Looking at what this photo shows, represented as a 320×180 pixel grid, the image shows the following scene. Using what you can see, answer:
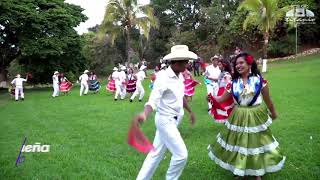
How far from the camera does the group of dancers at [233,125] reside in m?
5.67

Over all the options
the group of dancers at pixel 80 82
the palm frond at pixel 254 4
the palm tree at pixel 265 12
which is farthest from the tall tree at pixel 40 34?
the palm tree at pixel 265 12

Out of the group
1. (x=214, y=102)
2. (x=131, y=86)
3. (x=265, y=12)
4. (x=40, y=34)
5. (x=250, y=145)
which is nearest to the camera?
(x=250, y=145)

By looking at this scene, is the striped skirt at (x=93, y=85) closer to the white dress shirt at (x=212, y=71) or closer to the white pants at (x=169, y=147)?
the white dress shirt at (x=212, y=71)

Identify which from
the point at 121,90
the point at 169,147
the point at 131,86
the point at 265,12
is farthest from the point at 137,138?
the point at 265,12

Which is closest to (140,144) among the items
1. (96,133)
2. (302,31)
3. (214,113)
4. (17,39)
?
Answer: (214,113)

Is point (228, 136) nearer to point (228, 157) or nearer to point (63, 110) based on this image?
point (228, 157)

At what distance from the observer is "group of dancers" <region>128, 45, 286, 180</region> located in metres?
5.67

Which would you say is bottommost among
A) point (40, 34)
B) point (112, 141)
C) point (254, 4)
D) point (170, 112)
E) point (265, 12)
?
point (112, 141)

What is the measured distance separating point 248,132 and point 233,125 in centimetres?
25

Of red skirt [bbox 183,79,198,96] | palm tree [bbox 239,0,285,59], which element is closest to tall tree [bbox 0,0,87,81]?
palm tree [bbox 239,0,285,59]

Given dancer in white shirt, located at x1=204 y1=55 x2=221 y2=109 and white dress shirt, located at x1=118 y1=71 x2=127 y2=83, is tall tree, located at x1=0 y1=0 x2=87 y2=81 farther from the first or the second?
dancer in white shirt, located at x1=204 y1=55 x2=221 y2=109

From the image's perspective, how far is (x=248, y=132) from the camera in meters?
6.09

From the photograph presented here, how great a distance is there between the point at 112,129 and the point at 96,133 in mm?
691

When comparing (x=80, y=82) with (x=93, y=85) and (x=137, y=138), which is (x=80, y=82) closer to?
(x=93, y=85)
